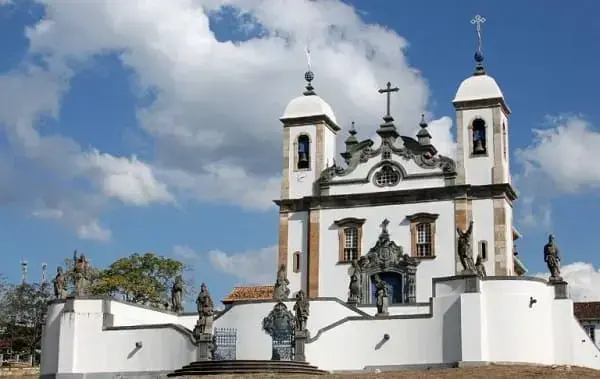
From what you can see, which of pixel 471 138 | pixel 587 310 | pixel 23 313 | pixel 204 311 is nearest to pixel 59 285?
pixel 204 311

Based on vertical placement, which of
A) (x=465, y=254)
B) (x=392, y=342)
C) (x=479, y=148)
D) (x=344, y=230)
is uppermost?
(x=479, y=148)

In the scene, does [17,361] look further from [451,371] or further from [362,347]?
[451,371]

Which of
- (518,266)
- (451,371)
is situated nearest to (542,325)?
(451,371)

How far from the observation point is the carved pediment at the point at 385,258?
4609 cm

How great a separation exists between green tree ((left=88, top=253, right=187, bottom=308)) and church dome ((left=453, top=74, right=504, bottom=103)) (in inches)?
938

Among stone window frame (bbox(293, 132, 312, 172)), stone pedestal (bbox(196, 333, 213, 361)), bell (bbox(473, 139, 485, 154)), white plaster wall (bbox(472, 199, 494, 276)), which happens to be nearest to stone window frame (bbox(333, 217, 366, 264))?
stone window frame (bbox(293, 132, 312, 172))

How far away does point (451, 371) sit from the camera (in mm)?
33688

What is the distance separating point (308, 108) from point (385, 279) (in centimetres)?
1011

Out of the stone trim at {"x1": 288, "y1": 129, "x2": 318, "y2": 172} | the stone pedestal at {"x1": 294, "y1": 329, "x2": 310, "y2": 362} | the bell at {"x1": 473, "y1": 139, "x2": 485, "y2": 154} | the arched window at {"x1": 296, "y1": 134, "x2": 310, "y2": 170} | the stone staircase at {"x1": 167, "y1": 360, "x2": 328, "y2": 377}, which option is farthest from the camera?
the arched window at {"x1": 296, "y1": 134, "x2": 310, "y2": 170}

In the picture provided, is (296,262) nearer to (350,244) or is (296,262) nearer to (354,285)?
(350,244)

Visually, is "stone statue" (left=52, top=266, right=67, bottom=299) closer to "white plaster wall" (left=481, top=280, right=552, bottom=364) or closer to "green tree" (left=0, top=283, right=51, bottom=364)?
"white plaster wall" (left=481, top=280, right=552, bottom=364)

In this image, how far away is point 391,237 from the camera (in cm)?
4684

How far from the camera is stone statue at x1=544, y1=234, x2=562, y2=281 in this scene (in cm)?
3881

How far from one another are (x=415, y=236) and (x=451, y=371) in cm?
1328
